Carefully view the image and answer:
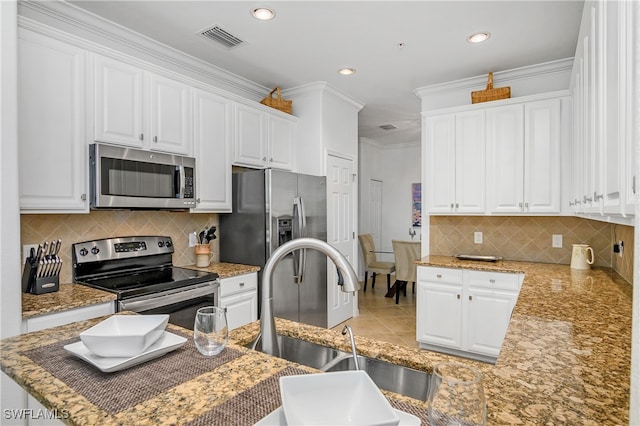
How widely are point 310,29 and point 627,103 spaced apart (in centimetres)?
232

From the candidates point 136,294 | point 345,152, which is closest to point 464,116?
point 345,152

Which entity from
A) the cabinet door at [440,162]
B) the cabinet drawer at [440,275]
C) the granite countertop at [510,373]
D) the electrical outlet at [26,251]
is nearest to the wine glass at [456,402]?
the granite countertop at [510,373]

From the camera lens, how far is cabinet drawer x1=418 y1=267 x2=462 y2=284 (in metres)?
3.30

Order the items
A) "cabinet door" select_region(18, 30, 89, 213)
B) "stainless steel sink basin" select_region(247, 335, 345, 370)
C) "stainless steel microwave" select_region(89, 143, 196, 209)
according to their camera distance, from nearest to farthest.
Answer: "stainless steel sink basin" select_region(247, 335, 345, 370), "cabinet door" select_region(18, 30, 89, 213), "stainless steel microwave" select_region(89, 143, 196, 209)

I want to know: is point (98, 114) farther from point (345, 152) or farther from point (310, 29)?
point (345, 152)

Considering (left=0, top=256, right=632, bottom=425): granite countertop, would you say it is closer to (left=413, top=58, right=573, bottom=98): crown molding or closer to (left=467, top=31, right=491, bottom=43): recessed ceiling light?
(left=467, top=31, right=491, bottom=43): recessed ceiling light

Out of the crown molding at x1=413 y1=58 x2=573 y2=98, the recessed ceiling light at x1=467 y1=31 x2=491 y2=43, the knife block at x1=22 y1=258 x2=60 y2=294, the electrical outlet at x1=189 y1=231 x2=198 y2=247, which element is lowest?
the knife block at x1=22 y1=258 x2=60 y2=294

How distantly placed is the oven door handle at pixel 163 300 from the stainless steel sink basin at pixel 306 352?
4.17 ft

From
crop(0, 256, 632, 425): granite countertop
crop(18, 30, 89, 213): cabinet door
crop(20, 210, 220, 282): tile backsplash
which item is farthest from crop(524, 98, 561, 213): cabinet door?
crop(18, 30, 89, 213): cabinet door

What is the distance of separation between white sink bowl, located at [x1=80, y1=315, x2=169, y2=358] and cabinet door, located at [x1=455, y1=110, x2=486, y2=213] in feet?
10.2

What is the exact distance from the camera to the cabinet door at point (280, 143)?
375cm

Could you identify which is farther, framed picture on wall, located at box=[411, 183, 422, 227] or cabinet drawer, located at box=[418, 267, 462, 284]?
framed picture on wall, located at box=[411, 183, 422, 227]

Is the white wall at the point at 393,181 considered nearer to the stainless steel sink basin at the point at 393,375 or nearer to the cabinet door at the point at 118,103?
the cabinet door at the point at 118,103

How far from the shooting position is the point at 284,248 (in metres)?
1.12
